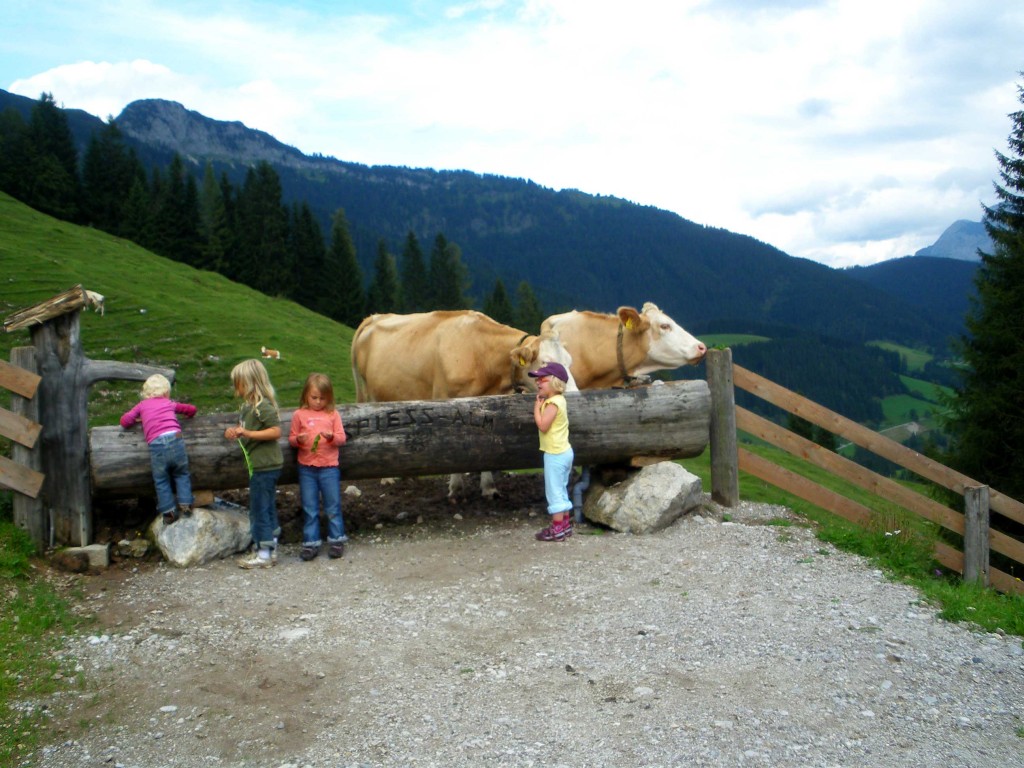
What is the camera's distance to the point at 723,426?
9.87 metres

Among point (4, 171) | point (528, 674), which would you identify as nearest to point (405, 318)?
point (528, 674)

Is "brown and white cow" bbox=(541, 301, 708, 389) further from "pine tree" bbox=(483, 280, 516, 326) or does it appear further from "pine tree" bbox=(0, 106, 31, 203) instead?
"pine tree" bbox=(0, 106, 31, 203)

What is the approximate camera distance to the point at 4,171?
75.3 m

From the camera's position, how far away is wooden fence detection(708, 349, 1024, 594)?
9.24 metres

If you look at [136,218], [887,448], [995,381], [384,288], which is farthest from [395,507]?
[384,288]

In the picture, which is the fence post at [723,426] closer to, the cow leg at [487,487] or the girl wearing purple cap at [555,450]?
the girl wearing purple cap at [555,450]

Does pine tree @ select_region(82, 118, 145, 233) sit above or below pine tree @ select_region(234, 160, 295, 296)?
above

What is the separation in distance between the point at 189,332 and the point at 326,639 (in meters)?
24.9

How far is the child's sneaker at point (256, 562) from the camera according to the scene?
7902 mm

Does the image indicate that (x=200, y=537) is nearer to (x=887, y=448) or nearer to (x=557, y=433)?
(x=557, y=433)

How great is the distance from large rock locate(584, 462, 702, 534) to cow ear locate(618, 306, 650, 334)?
3.13m

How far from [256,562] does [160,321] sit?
24360 millimetres

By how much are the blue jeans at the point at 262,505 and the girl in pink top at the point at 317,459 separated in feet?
1.02

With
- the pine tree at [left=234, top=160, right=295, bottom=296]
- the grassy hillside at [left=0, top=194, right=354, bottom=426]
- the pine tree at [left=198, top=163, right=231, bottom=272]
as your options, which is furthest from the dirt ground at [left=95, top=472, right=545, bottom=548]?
the pine tree at [left=198, top=163, right=231, bottom=272]
